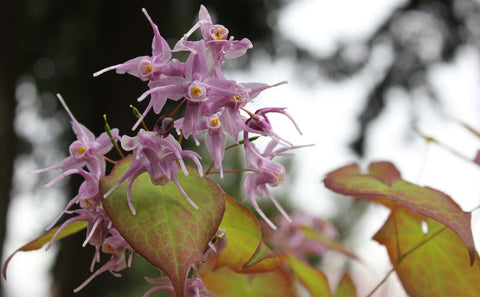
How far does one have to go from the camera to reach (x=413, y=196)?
29 cm

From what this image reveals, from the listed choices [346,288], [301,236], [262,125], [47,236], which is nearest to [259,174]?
[262,125]

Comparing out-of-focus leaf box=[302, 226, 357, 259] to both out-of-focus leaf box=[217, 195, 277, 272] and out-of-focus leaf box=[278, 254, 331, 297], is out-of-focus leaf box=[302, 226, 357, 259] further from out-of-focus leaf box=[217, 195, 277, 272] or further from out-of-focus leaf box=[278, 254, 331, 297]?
out-of-focus leaf box=[217, 195, 277, 272]

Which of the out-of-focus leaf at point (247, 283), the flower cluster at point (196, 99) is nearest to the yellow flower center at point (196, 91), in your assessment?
the flower cluster at point (196, 99)

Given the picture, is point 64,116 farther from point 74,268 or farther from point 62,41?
point 74,268

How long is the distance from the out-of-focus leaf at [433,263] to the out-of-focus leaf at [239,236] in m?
0.12

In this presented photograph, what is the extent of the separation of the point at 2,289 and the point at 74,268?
361 mm

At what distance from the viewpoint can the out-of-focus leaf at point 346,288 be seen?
504 mm

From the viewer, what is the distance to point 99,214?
0.24 m

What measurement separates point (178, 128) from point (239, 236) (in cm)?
9

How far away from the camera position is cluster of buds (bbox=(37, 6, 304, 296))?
0.73 feet

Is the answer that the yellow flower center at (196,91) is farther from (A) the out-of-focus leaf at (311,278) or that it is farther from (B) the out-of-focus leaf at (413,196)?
(A) the out-of-focus leaf at (311,278)

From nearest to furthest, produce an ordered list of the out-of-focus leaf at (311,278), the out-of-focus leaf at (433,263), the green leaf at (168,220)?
the green leaf at (168,220)
the out-of-focus leaf at (433,263)
the out-of-focus leaf at (311,278)

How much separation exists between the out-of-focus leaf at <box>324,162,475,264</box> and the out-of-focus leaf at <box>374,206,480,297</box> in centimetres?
4

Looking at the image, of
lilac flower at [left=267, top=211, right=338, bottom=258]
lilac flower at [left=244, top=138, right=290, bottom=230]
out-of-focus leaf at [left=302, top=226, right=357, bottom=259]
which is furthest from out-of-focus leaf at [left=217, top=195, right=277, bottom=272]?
lilac flower at [left=267, top=211, right=338, bottom=258]
